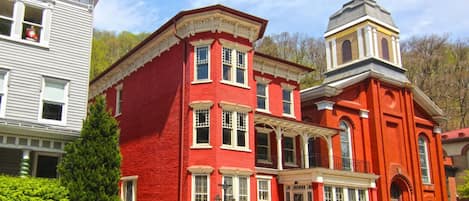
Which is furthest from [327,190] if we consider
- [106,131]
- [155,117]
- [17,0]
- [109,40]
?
[109,40]

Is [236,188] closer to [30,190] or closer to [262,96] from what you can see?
[262,96]

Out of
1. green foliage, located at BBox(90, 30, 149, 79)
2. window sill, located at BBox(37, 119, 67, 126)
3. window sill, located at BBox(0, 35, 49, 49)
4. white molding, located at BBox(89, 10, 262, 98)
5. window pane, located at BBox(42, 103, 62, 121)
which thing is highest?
green foliage, located at BBox(90, 30, 149, 79)

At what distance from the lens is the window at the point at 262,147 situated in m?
25.3

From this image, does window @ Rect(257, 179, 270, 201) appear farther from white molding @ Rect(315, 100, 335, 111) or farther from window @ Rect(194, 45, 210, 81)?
white molding @ Rect(315, 100, 335, 111)

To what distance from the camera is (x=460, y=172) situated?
1987 inches

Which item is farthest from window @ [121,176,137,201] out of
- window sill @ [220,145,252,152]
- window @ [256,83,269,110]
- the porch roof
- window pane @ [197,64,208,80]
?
window @ [256,83,269,110]

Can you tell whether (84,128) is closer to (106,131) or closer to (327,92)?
(106,131)

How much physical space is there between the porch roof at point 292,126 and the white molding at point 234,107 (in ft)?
4.11

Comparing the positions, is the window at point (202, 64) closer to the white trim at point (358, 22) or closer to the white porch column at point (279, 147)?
the white porch column at point (279, 147)

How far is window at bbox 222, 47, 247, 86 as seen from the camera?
2227 cm

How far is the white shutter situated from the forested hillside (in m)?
43.8

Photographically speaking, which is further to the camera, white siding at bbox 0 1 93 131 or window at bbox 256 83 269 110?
window at bbox 256 83 269 110

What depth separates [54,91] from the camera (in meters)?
18.5

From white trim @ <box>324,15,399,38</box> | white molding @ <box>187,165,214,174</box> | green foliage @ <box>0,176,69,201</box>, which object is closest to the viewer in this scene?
green foliage @ <box>0,176,69,201</box>
